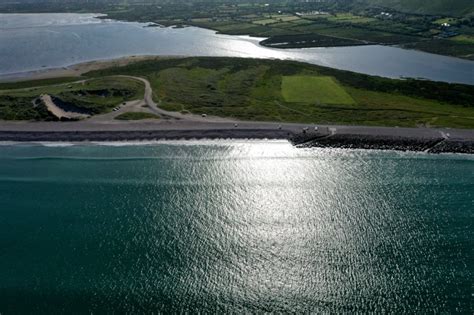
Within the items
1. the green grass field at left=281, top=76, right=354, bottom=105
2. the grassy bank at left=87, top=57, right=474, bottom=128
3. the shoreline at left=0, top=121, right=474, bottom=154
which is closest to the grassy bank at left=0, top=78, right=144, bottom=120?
the shoreline at left=0, top=121, right=474, bottom=154

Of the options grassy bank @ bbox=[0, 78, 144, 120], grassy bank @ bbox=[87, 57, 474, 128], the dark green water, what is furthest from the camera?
grassy bank @ bbox=[0, 78, 144, 120]

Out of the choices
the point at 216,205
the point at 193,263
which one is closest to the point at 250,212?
the point at 216,205

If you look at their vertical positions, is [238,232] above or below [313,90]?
below

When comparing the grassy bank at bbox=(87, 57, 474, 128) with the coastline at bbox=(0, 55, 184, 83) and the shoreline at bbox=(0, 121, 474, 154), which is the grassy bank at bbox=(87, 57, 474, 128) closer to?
the shoreline at bbox=(0, 121, 474, 154)

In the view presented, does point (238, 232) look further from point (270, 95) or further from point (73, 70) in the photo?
point (73, 70)

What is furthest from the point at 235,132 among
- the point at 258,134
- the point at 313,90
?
the point at 313,90

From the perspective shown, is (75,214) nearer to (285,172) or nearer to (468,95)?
(285,172)

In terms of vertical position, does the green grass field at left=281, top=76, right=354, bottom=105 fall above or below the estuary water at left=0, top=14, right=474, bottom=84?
below
